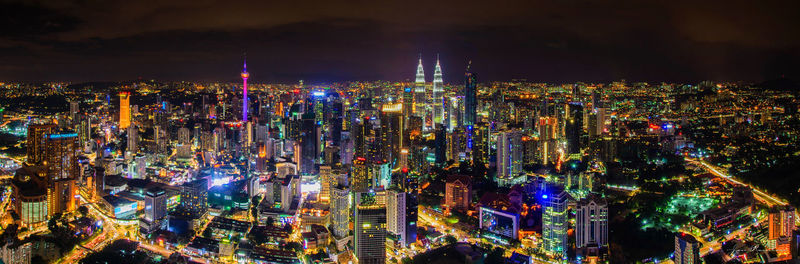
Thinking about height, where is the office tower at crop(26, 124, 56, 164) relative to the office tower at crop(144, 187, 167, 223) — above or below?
above

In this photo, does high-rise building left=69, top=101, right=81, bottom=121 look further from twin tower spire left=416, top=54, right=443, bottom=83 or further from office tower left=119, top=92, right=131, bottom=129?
twin tower spire left=416, top=54, right=443, bottom=83

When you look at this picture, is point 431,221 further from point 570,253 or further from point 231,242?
point 231,242

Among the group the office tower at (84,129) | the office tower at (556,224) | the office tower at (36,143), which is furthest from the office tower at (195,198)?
the office tower at (84,129)

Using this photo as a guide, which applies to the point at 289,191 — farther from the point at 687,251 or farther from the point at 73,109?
the point at 73,109

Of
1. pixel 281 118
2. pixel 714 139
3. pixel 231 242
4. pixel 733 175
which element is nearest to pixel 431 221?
pixel 231 242

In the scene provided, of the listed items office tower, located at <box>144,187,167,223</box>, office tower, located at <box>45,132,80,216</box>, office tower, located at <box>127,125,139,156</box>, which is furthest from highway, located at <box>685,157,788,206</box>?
office tower, located at <box>127,125,139,156</box>

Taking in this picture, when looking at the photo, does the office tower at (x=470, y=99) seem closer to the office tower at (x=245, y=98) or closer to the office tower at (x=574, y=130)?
the office tower at (x=574, y=130)
